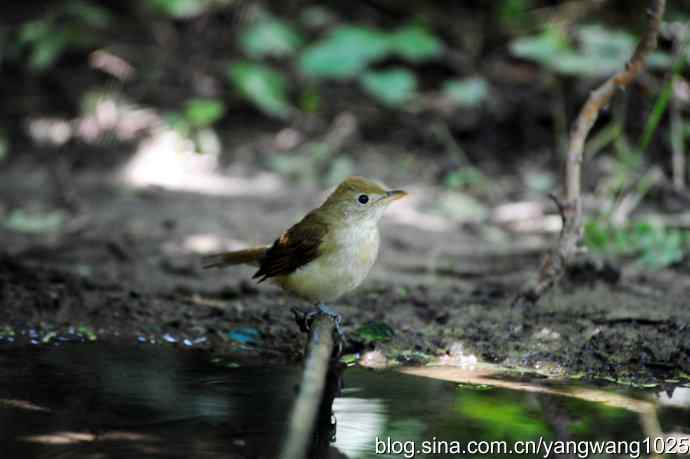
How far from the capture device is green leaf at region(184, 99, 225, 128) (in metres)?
8.89

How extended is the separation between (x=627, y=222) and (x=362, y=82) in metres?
3.60

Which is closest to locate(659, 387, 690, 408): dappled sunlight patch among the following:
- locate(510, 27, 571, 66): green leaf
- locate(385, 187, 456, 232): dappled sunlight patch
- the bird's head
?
the bird's head

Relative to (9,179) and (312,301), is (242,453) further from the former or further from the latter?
(9,179)

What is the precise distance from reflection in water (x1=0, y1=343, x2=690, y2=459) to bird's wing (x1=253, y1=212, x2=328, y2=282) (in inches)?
24.9

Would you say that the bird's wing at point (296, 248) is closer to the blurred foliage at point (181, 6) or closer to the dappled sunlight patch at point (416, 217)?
the dappled sunlight patch at point (416, 217)

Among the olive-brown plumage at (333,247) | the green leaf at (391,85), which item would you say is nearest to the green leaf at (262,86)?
the green leaf at (391,85)

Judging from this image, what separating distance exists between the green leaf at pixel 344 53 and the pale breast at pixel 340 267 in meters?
4.37

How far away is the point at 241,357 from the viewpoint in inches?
186

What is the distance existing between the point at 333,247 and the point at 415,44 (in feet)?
15.7

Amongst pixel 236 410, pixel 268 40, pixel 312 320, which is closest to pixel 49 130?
pixel 268 40

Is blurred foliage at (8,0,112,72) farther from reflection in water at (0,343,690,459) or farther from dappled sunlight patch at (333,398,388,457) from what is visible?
dappled sunlight patch at (333,398,388,457)

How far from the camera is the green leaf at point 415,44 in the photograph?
8969mm

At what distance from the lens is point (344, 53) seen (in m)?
9.03

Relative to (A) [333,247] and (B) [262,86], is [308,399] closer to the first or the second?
(A) [333,247]
